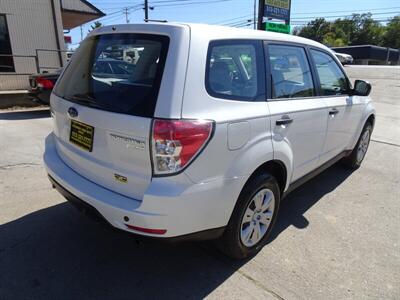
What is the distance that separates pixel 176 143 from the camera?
2.12 meters

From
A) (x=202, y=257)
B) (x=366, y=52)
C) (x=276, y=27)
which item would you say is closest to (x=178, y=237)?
(x=202, y=257)

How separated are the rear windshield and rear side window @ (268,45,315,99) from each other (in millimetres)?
1105

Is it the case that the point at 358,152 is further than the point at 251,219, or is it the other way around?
the point at 358,152

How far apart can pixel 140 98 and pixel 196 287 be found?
1467 mm

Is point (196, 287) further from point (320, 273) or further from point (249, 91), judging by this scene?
point (249, 91)

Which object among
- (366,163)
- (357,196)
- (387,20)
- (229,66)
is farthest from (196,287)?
(387,20)

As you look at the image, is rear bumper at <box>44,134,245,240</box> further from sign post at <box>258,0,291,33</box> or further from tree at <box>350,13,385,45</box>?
tree at <box>350,13,385,45</box>

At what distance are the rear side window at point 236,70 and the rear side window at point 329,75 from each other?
46.9 inches

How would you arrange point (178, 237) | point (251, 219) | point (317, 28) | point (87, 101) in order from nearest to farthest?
1. point (178, 237)
2. point (87, 101)
3. point (251, 219)
4. point (317, 28)

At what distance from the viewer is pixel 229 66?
2537 millimetres

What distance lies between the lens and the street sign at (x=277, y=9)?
12.6m

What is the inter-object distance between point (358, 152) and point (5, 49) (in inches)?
488

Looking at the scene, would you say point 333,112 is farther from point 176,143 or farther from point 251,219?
point 176,143

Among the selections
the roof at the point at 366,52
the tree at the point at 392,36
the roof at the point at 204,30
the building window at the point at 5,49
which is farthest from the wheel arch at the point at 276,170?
the tree at the point at 392,36
